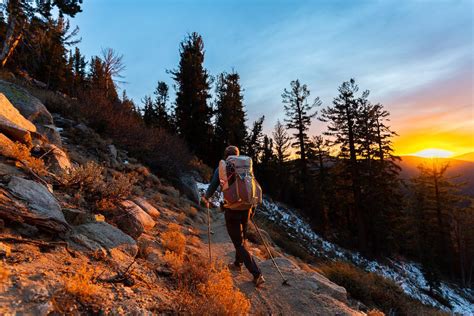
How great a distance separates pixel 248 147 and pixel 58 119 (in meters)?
25.6

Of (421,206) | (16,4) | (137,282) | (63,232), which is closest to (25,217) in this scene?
(63,232)

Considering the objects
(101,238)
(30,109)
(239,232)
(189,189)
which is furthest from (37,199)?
(189,189)

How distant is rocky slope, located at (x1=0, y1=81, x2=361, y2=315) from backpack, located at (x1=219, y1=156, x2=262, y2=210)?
1.17 m

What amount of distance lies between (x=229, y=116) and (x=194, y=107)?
14.0 ft

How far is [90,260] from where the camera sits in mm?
3615

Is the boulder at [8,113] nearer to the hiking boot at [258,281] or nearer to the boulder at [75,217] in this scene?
the boulder at [75,217]

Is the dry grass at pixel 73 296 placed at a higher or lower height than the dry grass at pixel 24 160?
lower

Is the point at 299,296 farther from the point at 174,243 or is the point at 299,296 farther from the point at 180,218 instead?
the point at 180,218

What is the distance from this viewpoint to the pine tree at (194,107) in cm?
2994

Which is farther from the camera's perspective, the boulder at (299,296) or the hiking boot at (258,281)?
the hiking boot at (258,281)

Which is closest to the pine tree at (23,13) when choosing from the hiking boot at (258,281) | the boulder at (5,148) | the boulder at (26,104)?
the boulder at (26,104)

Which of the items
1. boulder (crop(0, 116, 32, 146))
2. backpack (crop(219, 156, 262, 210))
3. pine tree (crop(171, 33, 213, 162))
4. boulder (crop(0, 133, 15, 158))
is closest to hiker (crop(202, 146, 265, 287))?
backpack (crop(219, 156, 262, 210))

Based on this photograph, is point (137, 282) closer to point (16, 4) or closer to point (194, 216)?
point (194, 216)

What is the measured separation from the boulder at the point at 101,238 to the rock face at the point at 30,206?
0.26m
